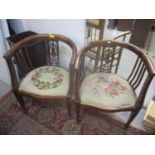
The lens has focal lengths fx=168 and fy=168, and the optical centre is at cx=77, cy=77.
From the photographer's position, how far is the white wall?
4.69ft

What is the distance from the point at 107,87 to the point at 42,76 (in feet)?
1.82

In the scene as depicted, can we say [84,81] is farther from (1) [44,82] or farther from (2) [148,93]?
(2) [148,93]

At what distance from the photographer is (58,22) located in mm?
1509

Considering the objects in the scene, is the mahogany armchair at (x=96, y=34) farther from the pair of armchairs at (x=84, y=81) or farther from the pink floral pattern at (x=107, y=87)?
the pink floral pattern at (x=107, y=87)

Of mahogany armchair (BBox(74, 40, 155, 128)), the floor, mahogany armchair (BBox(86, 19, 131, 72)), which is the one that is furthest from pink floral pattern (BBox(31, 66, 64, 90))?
the floor

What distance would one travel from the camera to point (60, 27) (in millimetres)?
1536

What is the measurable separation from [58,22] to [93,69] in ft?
1.73

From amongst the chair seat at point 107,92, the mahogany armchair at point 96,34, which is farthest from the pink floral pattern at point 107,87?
the mahogany armchair at point 96,34

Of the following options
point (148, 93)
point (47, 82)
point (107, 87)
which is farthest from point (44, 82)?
point (148, 93)

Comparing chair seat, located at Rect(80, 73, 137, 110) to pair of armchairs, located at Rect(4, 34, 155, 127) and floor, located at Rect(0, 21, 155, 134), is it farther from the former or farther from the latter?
floor, located at Rect(0, 21, 155, 134)

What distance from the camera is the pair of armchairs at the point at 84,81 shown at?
1.21m
